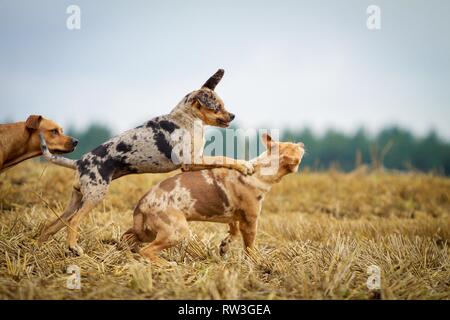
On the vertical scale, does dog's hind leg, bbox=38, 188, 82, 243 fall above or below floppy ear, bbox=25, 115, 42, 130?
below

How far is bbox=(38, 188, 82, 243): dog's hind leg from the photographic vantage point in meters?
4.68

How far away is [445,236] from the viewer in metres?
6.82

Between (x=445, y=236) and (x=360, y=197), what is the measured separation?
10.5ft

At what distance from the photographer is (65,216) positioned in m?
4.70

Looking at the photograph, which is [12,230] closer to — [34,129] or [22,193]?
[34,129]

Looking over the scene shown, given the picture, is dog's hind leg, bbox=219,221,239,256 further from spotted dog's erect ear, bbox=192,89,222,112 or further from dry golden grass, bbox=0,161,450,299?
spotted dog's erect ear, bbox=192,89,222,112

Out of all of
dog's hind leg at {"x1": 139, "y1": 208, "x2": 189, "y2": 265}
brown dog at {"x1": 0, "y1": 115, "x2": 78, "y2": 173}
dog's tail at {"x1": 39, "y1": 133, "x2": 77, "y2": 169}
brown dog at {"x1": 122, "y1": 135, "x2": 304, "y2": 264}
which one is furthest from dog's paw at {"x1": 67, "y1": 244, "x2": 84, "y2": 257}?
brown dog at {"x1": 0, "y1": 115, "x2": 78, "y2": 173}

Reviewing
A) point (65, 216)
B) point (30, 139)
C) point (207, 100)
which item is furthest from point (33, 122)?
point (207, 100)

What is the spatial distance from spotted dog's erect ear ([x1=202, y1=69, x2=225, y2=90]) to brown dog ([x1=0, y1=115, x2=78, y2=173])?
1.42 m

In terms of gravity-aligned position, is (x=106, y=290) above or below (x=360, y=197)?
above

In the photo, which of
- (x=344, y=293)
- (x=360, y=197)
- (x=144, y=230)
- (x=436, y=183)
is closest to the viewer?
(x=344, y=293)

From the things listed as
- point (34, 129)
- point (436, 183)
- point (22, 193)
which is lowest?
point (436, 183)
